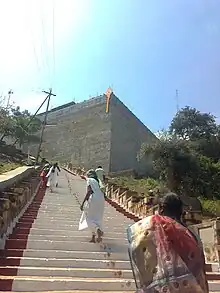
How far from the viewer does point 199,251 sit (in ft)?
11.1

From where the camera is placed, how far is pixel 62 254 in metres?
6.73

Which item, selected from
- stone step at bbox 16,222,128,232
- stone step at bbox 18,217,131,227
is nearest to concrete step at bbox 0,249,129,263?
stone step at bbox 16,222,128,232

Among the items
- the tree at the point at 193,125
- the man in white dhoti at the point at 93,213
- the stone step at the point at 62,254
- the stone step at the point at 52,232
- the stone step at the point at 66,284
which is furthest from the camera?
the tree at the point at 193,125

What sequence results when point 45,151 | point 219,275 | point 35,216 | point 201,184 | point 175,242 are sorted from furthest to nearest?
point 45,151
point 201,184
point 35,216
point 219,275
point 175,242

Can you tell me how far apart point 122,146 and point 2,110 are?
15270mm

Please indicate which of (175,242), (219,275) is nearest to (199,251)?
(175,242)

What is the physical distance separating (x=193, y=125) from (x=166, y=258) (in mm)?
34813

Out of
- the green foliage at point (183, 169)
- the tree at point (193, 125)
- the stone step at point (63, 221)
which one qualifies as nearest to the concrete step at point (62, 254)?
the stone step at point (63, 221)

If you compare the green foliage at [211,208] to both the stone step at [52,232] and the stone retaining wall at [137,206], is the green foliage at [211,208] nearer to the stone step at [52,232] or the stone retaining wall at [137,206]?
the stone retaining wall at [137,206]

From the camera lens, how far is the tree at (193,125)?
3647cm

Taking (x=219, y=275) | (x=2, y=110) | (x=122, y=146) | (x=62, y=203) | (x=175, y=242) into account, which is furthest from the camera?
(x=122, y=146)

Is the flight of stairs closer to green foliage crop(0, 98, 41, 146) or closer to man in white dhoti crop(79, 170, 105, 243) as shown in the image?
man in white dhoti crop(79, 170, 105, 243)

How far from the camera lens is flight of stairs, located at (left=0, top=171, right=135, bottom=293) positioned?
5.30 metres

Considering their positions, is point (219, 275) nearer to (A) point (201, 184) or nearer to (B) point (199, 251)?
(B) point (199, 251)
